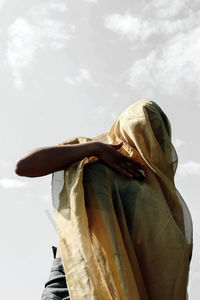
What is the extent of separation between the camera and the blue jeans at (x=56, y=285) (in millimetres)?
2279

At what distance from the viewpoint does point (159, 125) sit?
2.83 metres

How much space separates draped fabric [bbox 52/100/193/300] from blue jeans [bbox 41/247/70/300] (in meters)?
0.29

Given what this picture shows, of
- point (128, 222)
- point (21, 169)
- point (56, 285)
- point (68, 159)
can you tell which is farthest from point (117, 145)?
point (56, 285)

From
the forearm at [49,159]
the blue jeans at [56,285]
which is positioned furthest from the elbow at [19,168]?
the blue jeans at [56,285]

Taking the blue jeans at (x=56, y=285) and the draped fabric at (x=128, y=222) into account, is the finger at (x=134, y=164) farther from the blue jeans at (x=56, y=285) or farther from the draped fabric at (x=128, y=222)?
the blue jeans at (x=56, y=285)

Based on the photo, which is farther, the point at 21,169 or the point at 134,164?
the point at 134,164

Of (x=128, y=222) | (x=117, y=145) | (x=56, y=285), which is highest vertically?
(x=117, y=145)

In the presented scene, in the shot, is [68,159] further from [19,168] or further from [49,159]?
[19,168]

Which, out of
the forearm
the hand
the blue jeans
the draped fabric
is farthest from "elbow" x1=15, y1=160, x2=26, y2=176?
the blue jeans

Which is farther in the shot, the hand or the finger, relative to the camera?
the finger

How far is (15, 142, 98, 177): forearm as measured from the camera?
2.26 meters

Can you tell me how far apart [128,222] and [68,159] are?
→ 1.70ft

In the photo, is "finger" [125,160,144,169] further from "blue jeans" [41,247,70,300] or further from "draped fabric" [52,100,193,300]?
"blue jeans" [41,247,70,300]

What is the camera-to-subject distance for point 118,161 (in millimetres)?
2520
